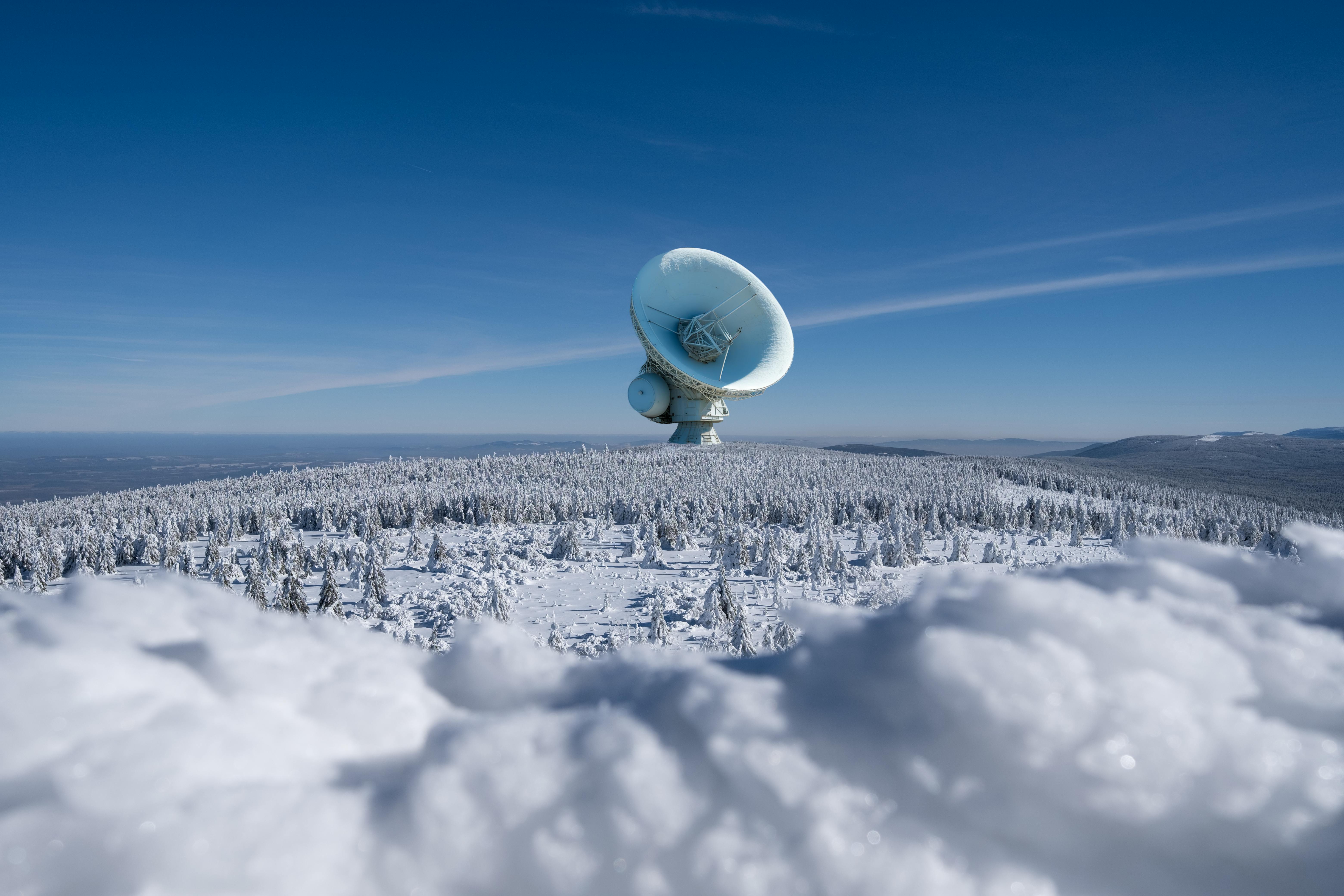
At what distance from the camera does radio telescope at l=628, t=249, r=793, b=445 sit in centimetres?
6278

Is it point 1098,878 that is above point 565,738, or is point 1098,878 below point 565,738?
below

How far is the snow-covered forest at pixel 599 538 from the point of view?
19.3 meters

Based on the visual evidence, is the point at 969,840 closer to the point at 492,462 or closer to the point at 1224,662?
the point at 1224,662

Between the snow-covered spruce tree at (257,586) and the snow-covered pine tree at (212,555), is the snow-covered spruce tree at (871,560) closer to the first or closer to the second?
the snow-covered spruce tree at (257,586)

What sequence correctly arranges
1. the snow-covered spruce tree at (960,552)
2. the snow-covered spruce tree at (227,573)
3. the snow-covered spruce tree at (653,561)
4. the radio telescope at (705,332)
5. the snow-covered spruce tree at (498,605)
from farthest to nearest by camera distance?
the radio telescope at (705,332) < the snow-covered spruce tree at (960,552) < the snow-covered spruce tree at (653,561) < the snow-covered spruce tree at (227,573) < the snow-covered spruce tree at (498,605)

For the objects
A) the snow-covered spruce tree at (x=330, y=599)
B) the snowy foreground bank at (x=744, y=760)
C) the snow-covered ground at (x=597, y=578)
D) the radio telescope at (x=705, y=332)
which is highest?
the radio telescope at (x=705, y=332)

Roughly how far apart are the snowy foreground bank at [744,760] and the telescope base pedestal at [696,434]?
6724cm

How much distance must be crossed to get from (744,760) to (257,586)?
2272 centimetres

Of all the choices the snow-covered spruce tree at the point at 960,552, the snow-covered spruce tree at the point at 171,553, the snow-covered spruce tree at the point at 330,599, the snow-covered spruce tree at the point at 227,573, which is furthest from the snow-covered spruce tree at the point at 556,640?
the snow-covered spruce tree at the point at 960,552

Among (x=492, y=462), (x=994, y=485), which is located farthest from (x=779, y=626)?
(x=492, y=462)

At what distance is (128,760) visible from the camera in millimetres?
2203

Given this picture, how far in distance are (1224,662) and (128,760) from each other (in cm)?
461

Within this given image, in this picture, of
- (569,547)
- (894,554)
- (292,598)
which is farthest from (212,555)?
(894,554)

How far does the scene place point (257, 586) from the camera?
64.4 ft
